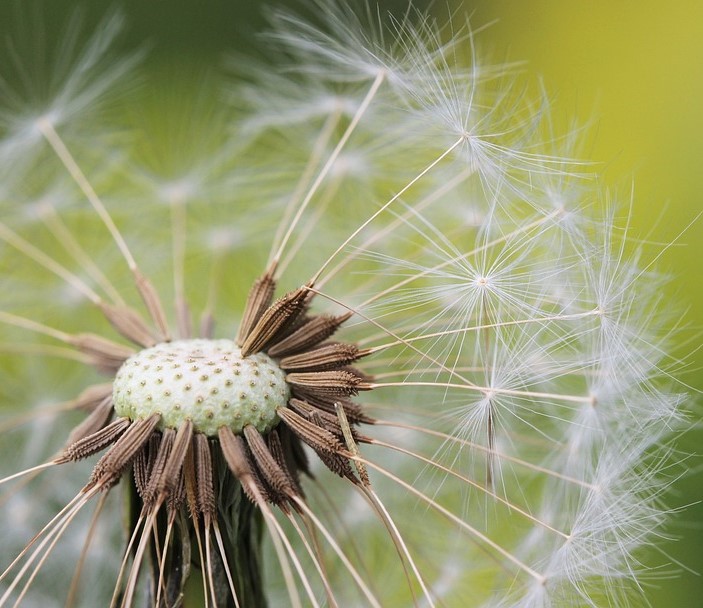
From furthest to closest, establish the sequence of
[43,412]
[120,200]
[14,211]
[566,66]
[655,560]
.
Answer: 1. [566,66]
2. [655,560]
3. [120,200]
4. [14,211]
5. [43,412]

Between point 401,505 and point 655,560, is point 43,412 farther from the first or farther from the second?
point 655,560

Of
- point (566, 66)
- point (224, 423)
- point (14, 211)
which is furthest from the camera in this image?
point (566, 66)

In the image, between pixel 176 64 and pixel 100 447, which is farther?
pixel 176 64

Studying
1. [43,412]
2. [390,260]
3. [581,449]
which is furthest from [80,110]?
[581,449]

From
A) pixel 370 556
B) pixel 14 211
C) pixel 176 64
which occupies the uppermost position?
pixel 176 64

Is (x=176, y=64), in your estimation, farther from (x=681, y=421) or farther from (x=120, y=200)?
(x=681, y=421)

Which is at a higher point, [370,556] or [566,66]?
[566,66]
